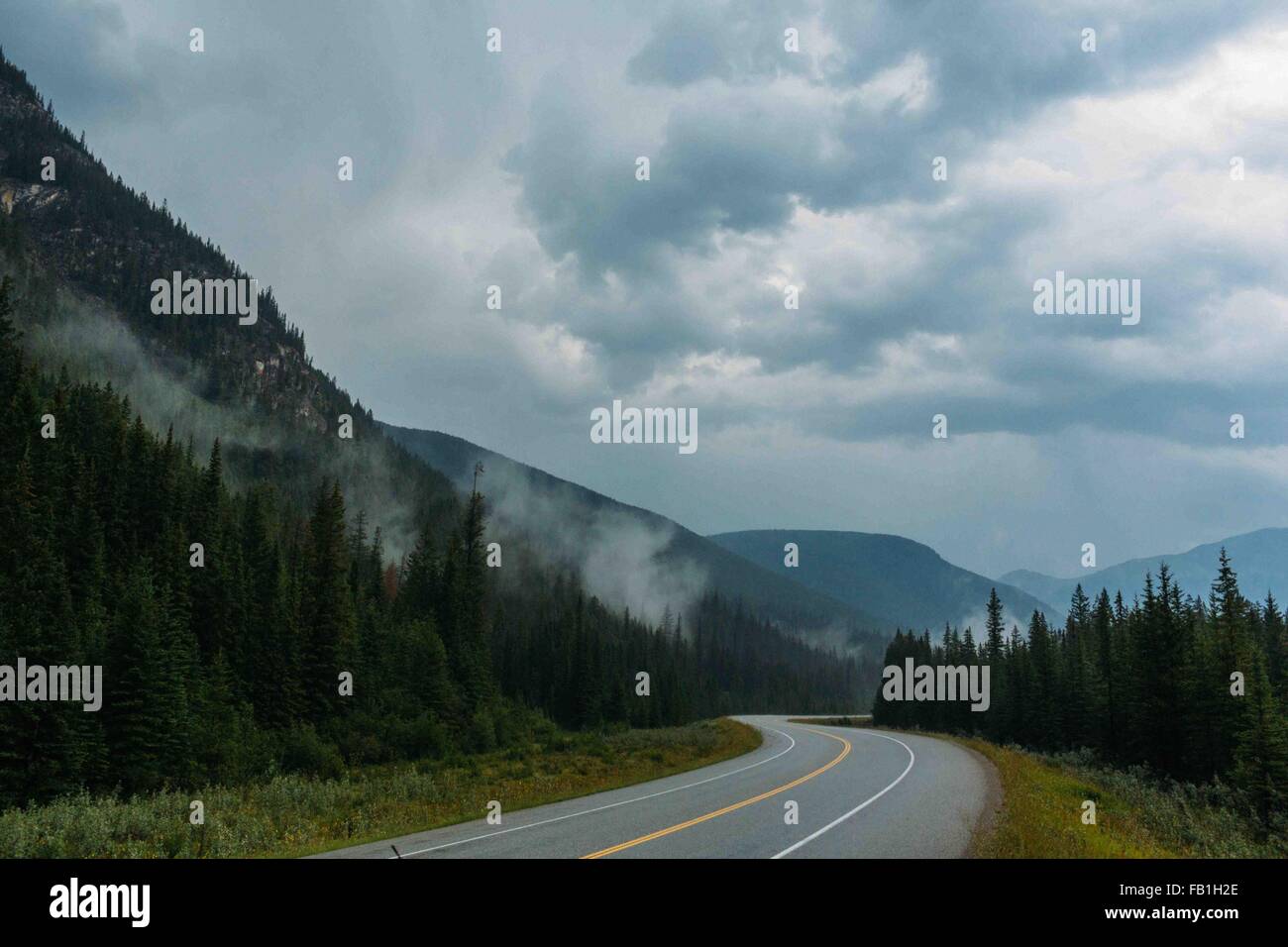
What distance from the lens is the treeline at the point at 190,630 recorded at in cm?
3866

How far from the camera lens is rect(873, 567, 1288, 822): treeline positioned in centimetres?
4416

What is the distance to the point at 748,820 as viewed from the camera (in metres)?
16.2

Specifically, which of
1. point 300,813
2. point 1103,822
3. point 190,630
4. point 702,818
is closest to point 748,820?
point 702,818

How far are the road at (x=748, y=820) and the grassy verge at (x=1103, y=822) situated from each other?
2.61ft

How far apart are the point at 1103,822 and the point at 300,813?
68.4ft

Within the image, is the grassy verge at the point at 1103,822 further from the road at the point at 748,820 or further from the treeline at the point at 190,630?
the treeline at the point at 190,630

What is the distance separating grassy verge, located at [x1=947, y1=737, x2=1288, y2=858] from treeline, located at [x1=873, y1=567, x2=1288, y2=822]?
423cm

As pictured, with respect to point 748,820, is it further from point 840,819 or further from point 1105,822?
point 1105,822

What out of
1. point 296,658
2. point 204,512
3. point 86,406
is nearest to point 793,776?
point 296,658

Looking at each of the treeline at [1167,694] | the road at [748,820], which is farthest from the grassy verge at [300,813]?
the treeline at [1167,694]

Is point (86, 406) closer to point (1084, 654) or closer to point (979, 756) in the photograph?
point (979, 756)

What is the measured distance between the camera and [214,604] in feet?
182

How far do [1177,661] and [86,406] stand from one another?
9882 cm
